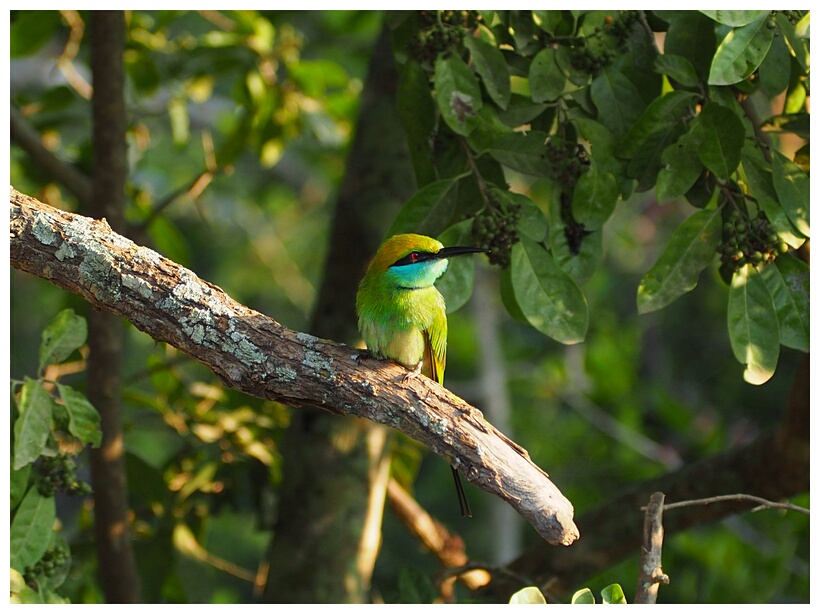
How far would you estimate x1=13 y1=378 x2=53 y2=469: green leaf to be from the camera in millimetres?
1939

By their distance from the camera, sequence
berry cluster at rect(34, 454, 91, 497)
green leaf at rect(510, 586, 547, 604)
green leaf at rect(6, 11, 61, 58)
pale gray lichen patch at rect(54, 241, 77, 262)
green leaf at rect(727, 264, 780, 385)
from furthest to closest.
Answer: green leaf at rect(6, 11, 61, 58) → berry cluster at rect(34, 454, 91, 497) → green leaf at rect(727, 264, 780, 385) → pale gray lichen patch at rect(54, 241, 77, 262) → green leaf at rect(510, 586, 547, 604)

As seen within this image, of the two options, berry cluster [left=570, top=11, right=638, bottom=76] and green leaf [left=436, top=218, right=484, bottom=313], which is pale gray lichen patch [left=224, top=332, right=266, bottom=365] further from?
berry cluster [left=570, top=11, right=638, bottom=76]

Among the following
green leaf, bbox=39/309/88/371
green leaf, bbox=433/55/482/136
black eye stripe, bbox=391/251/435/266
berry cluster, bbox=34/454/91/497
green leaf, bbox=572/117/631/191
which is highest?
green leaf, bbox=433/55/482/136

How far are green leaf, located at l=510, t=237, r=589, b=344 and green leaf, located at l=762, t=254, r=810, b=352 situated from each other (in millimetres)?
430

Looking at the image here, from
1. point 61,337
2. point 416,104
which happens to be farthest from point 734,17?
point 61,337

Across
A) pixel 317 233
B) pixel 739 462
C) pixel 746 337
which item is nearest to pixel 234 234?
pixel 317 233

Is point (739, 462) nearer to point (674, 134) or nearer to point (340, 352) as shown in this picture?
point (674, 134)

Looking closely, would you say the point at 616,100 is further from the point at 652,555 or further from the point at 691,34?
the point at 652,555

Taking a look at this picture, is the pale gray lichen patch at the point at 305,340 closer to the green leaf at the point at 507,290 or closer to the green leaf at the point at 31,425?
the green leaf at the point at 507,290

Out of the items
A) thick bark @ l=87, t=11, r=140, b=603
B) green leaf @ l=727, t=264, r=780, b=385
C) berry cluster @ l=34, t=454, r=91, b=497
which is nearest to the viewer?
green leaf @ l=727, t=264, r=780, b=385

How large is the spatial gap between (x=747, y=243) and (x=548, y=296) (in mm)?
449

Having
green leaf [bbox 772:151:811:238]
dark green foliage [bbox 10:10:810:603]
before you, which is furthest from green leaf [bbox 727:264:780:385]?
green leaf [bbox 772:151:811:238]

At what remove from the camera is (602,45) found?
6.76 ft
